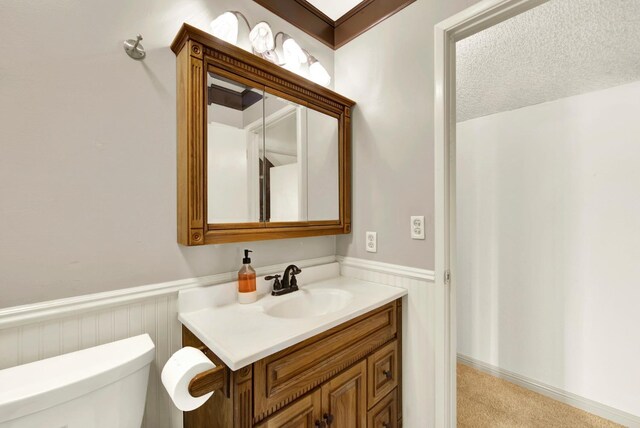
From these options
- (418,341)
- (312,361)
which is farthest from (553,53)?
(312,361)

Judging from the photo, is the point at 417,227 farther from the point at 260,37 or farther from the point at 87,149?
the point at 87,149

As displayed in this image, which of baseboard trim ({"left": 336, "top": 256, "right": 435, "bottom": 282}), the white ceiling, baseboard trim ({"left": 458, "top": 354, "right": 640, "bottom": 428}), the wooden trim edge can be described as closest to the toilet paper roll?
baseboard trim ({"left": 336, "top": 256, "right": 435, "bottom": 282})

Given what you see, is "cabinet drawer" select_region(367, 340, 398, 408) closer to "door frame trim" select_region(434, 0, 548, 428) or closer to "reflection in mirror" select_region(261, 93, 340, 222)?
"door frame trim" select_region(434, 0, 548, 428)

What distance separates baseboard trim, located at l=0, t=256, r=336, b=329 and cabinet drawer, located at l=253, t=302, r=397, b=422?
1.60 ft

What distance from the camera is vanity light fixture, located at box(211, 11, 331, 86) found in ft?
3.67

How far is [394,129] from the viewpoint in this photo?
4.49 feet

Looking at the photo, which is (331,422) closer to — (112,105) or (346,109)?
(112,105)

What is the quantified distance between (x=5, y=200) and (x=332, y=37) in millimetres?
1704

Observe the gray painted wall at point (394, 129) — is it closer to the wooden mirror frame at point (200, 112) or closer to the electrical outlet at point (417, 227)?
the electrical outlet at point (417, 227)

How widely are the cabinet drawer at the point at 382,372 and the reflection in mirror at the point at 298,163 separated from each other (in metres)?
0.72

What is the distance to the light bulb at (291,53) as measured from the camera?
1.35 metres

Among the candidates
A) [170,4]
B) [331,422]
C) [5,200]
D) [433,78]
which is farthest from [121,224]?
[433,78]

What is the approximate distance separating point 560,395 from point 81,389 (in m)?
2.65

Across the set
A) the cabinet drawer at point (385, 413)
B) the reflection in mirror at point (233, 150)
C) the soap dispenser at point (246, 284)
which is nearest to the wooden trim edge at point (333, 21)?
the reflection in mirror at point (233, 150)
